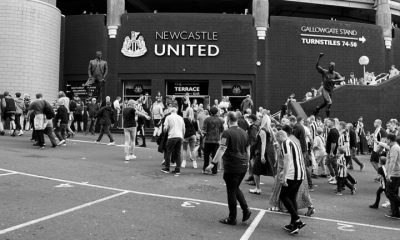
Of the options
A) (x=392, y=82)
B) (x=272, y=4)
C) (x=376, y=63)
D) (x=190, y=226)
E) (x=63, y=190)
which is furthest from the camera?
(x=272, y=4)

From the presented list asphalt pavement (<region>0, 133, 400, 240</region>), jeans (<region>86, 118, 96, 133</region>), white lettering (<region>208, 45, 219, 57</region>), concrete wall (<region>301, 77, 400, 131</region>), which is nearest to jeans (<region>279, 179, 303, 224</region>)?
asphalt pavement (<region>0, 133, 400, 240</region>)

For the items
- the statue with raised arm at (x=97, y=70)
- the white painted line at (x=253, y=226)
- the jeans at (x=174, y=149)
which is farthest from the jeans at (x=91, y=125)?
the white painted line at (x=253, y=226)

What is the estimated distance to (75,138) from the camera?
18203mm

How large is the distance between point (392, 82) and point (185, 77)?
1241cm

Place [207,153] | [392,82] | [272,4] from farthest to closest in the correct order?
[272,4] < [392,82] < [207,153]

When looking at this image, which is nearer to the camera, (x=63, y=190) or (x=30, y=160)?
(x=63, y=190)

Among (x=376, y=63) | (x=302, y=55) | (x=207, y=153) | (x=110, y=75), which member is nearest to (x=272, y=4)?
(x=302, y=55)

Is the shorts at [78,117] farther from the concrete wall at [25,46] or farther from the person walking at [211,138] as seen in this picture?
the person walking at [211,138]

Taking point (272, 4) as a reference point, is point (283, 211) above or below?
below

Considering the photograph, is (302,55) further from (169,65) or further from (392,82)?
(169,65)

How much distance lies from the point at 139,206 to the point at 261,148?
339cm

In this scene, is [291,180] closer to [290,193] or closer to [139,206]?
[290,193]

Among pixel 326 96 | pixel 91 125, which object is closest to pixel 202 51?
pixel 91 125

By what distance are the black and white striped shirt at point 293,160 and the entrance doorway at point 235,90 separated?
1931 cm
